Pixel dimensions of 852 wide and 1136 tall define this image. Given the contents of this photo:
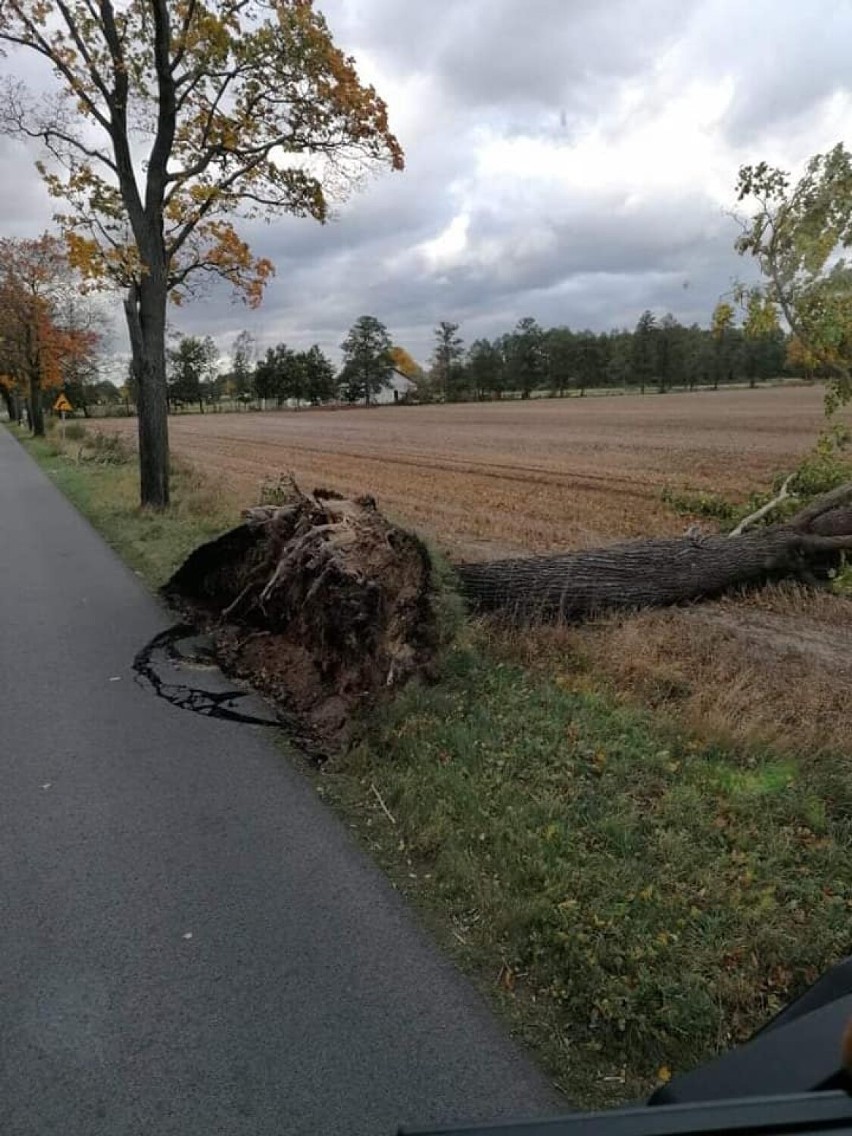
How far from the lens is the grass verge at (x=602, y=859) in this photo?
2.71m

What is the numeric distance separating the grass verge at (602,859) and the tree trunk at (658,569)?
1.37m

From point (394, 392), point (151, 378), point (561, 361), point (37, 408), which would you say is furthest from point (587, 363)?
point (151, 378)

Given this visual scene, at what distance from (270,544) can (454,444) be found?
2662 centimetres

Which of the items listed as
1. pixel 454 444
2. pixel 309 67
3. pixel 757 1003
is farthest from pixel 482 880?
pixel 454 444

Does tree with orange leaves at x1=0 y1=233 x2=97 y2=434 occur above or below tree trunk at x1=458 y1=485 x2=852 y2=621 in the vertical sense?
above

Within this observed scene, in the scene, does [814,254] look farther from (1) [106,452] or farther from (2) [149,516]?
(1) [106,452]

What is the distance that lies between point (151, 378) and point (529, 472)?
10.5m

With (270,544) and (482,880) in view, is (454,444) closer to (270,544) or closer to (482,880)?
(270,544)

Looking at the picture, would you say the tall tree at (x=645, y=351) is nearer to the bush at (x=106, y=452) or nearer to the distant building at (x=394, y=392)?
the distant building at (x=394, y=392)

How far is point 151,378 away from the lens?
13383 millimetres

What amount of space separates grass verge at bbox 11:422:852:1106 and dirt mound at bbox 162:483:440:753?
15.4 inches

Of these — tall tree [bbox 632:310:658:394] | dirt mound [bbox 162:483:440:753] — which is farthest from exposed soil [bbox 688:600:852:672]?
tall tree [bbox 632:310:658:394]

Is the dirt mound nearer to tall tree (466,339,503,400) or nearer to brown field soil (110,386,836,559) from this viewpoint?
brown field soil (110,386,836,559)

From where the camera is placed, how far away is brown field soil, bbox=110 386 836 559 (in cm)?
1266
